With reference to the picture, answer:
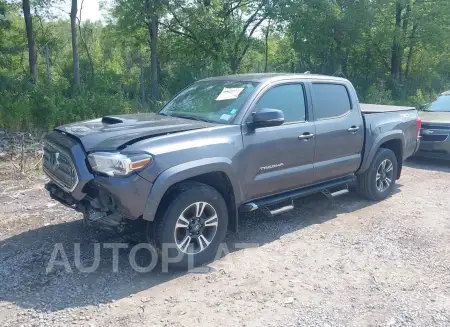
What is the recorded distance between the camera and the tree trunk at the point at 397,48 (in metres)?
20.9

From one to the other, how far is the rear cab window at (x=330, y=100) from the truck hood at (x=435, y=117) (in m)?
4.15

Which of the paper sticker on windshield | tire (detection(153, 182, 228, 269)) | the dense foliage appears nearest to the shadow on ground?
tire (detection(153, 182, 228, 269))

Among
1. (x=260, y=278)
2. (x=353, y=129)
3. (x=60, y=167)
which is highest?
(x=353, y=129)

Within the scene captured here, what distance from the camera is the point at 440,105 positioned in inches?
400

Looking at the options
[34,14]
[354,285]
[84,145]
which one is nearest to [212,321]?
[354,285]

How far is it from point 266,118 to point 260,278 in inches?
61.6

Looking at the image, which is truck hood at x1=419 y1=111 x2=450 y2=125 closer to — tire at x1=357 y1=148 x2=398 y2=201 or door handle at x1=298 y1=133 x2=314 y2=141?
tire at x1=357 y1=148 x2=398 y2=201

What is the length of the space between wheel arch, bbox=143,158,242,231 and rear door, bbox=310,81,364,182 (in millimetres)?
1346

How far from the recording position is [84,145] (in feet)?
12.6

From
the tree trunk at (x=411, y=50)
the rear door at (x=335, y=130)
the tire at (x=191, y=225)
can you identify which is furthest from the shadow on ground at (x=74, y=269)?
the tree trunk at (x=411, y=50)

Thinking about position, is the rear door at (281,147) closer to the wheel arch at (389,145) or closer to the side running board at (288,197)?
the side running board at (288,197)

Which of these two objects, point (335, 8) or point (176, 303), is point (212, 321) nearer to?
point (176, 303)

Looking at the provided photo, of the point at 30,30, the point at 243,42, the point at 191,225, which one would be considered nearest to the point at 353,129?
the point at 191,225

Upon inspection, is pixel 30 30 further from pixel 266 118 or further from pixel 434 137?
pixel 266 118
